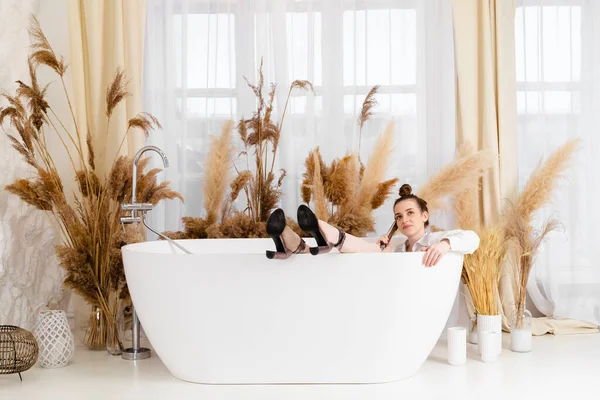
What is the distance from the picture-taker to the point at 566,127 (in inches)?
158

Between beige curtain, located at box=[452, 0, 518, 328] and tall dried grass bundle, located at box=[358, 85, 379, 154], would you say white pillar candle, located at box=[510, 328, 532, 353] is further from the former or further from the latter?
tall dried grass bundle, located at box=[358, 85, 379, 154]

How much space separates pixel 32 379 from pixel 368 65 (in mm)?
2438

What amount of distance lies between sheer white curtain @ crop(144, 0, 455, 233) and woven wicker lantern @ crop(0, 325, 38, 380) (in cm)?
117

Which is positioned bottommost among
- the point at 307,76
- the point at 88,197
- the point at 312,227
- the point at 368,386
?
the point at 368,386

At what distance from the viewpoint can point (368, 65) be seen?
4109 millimetres

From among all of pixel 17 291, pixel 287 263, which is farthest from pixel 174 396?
pixel 17 291

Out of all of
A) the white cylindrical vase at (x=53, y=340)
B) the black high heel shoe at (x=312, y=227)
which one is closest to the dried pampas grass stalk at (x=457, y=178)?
the black high heel shoe at (x=312, y=227)

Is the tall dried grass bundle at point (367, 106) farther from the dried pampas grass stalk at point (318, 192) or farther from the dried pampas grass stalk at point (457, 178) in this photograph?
the dried pampas grass stalk at point (457, 178)

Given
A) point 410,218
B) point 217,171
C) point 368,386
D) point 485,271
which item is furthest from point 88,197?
point 485,271

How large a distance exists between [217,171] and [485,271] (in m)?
1.49

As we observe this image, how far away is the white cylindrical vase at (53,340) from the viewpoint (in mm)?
3271

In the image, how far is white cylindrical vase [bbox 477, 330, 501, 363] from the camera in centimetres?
331

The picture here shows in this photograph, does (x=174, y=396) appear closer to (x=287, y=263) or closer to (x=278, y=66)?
(x=287, y=263)

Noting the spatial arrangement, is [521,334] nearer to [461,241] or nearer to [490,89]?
[461,241]
